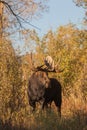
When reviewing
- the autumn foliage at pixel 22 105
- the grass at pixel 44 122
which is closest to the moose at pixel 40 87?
the autumn foliage at pixel 22 105

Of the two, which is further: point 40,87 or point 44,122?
point 40,87

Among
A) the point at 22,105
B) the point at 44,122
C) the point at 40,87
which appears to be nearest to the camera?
the point at 44,122

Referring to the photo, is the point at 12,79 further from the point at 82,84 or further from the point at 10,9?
the point at 10,9

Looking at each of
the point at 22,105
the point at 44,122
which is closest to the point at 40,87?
the point at 22,105

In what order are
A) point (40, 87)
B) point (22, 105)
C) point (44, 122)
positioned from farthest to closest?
1. point (40, 87)
2. point (22, 105)
3. point (44, 122)

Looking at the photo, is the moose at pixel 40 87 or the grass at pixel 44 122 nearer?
the grass at pixel 44 122

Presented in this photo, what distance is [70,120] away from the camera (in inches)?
485

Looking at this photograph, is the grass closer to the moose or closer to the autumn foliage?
the autumn foliage

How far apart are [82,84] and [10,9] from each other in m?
12.1

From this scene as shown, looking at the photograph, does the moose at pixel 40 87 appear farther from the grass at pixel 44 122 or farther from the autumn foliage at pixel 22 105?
the grass at pixel 44 122

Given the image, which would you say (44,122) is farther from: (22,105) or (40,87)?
(40,87)

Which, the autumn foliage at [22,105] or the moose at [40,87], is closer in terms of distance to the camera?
the autumn foliage at [22,105]

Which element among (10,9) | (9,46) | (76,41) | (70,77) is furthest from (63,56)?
(9,46)

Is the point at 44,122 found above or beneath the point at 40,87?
beneath
